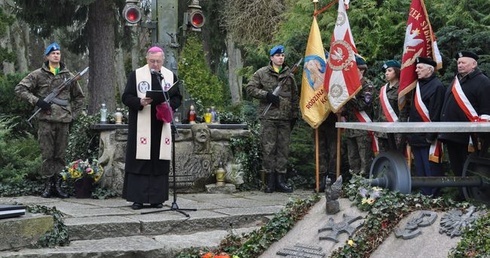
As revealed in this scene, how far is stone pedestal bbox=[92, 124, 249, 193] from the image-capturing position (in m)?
9.74

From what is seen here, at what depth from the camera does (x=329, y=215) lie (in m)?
5.79

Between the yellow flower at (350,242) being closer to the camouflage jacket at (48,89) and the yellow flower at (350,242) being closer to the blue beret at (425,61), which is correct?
the blue beret at (425,61)

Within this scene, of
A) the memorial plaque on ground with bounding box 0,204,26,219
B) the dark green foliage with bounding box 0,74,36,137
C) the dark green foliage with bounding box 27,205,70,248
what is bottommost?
the dark green foliage with bounding box 27,205,70,248

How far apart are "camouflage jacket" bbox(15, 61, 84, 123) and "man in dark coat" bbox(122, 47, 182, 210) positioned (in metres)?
1.55

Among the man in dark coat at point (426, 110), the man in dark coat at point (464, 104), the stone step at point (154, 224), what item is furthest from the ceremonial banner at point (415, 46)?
the stone step at point (154, 224)

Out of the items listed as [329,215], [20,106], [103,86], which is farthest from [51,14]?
[329,215]

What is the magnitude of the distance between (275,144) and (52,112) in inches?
117

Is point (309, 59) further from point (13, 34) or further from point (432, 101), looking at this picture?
point (13, 34)

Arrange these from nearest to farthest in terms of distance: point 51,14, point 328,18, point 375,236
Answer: point 375,236 < point 328,18 < point 51,14

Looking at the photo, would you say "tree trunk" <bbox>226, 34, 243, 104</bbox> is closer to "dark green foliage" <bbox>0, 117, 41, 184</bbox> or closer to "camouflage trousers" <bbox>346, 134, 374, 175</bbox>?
"dark green foliage" <bbox>0, 117, 41, 184</bbox>

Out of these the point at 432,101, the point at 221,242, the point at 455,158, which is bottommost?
the point at 221,242

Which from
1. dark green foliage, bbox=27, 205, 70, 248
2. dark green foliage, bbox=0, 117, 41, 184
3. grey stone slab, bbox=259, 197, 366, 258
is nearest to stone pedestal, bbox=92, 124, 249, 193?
dark green foliage, bbox=0, 117, 41, 184

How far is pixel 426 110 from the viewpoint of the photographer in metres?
8.04

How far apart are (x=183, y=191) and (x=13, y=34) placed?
22.4m
